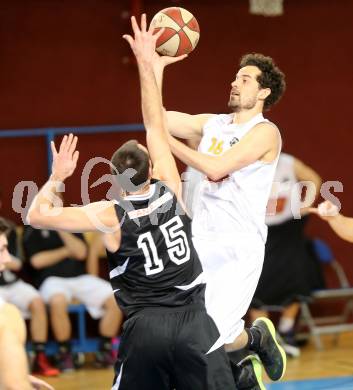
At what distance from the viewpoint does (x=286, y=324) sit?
9.67 metres

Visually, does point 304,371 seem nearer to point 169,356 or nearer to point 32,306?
point 32,306

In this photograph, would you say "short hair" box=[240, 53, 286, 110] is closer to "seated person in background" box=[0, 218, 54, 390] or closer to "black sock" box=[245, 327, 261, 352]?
"black sock" box=[245, 327, 261, 352]

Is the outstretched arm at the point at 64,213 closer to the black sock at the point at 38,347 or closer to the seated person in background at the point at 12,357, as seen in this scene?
the seated person in background at the point at 12,357

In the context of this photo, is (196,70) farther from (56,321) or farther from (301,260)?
(56,321)

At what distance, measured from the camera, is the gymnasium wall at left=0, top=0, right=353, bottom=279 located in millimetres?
9836

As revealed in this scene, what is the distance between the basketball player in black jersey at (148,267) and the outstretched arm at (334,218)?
0.94 m

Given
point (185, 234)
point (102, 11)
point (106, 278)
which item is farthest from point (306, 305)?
point (185, 234)

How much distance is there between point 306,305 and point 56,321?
103 inches

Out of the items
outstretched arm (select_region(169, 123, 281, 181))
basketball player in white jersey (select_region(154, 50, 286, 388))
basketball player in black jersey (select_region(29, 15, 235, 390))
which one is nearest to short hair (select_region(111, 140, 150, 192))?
basketball player in black jersey (select_region(29, 15, 235, 390))

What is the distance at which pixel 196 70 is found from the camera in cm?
1030

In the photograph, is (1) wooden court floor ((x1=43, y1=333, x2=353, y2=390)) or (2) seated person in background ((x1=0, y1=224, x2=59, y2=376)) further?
(2) seated person in background ((x1=0, y1=224, x2=59, y2=376))

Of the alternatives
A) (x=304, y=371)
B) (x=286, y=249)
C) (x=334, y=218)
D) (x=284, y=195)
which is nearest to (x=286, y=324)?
(x=286, y=249)

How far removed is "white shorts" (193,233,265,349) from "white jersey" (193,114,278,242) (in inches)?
2.3

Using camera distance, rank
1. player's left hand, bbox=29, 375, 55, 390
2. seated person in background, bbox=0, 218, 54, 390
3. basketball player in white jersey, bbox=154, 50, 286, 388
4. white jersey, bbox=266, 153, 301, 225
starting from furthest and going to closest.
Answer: white jersey, bbox=266, 153, 301, 225
basketball player in white jersey, bbox=154, 50, 286, 388
player's left hand, bbox=29, 375, 55, 390
seated person in background, bbox=0, 218, 54, 390
